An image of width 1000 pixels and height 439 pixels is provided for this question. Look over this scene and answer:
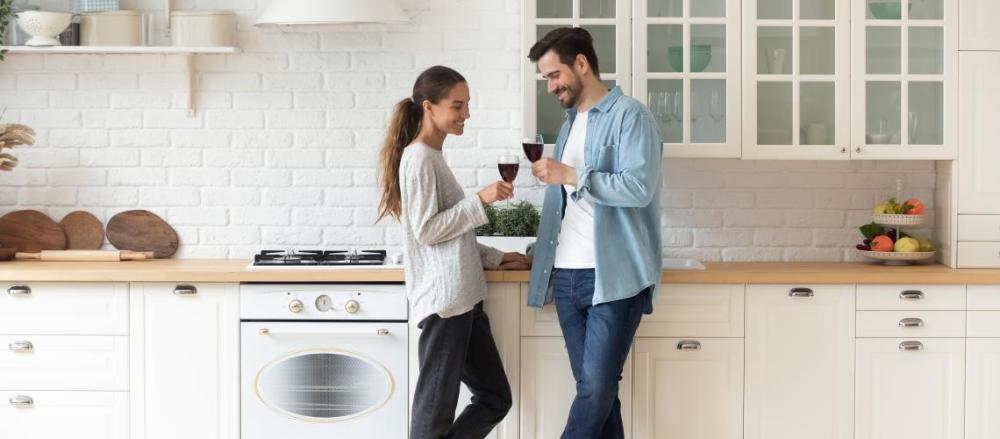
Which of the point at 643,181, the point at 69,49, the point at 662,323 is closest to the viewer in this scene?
the point at 643,181

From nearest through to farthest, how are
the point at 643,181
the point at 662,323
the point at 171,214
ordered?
the point at 643,181 → the point at 662,323 → the point at 171,214

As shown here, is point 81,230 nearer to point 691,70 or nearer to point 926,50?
point 691,70

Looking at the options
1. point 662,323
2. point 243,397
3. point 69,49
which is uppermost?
point 69,49

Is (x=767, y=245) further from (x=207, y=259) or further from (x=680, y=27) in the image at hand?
(x=207, y=259)

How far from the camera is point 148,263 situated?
445 cm

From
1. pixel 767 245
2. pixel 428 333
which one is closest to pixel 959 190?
pixel 767 245

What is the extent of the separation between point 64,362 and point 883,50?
321cm

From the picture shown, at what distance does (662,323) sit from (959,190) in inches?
49.4

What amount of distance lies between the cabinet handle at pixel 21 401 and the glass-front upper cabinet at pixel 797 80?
2.77 meters

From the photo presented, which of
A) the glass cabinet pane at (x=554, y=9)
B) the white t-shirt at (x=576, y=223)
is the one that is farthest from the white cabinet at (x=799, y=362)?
the glass cabinet pane at (x=554, y=9)

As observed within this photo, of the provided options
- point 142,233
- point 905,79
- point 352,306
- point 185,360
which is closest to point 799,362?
point 905,79

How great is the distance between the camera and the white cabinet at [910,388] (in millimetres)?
4117

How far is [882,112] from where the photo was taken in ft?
14.0

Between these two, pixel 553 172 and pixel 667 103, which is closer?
pixel 553 172
